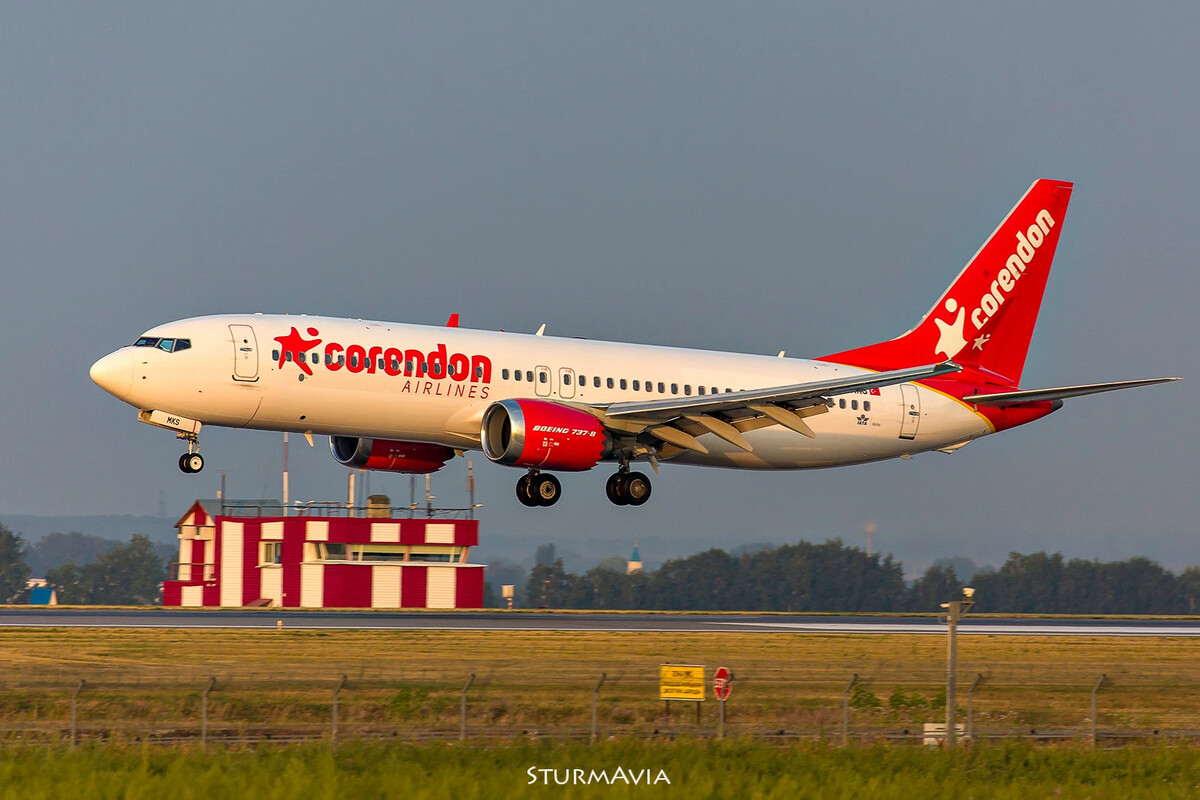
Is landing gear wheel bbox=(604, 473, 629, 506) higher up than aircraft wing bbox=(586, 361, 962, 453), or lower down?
lower down

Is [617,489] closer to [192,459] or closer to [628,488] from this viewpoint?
[628,488]

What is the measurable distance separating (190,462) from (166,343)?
A: 342 centimetres

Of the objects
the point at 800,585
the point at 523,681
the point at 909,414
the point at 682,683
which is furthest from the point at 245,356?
the point at 800,585

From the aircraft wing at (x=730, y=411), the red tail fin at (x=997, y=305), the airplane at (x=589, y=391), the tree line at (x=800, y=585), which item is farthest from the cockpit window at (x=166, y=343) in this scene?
the tree line at (x=800, y=585)

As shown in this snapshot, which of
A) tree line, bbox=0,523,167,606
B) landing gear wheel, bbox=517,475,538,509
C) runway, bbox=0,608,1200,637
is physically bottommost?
tree line, bbox=0,523,167,606

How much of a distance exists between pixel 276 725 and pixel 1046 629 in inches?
1382

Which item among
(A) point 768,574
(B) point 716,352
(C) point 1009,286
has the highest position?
(C) point 1009,286

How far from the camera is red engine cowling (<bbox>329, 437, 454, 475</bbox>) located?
45062 millimetres

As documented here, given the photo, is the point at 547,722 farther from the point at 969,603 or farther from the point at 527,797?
the point at 527,797

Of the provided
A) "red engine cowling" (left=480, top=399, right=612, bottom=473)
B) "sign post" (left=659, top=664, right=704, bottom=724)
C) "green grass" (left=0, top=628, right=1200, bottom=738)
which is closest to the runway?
"green grass" (left=0, top=628, right=1200, bottom=738)

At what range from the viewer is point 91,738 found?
83.6 feet

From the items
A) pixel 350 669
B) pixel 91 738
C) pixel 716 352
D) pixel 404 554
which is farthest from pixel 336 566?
pixel 91 738

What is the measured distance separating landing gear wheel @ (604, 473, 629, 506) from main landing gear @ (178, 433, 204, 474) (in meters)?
12.4

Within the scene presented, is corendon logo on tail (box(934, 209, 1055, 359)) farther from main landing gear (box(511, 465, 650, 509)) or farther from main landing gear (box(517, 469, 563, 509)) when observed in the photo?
main landing gear (box(517, 469, 563, 509))
